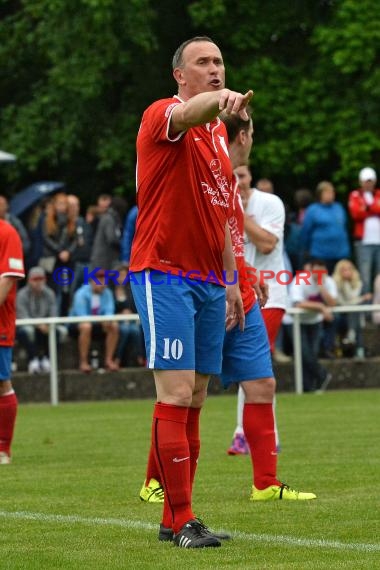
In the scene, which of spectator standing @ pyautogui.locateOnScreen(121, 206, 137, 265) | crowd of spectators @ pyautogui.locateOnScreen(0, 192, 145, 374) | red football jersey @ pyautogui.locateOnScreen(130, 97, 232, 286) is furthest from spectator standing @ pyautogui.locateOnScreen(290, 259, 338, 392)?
red football jersey @ pyautogui.locateOnScreen(130, 97, 232, 286)

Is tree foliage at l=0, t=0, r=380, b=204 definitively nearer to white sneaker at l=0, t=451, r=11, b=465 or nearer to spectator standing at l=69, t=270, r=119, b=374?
spectator standing at l=69, t=270, r=119, b=374

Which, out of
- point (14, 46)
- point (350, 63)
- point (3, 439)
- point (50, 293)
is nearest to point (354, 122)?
point (350, 63)

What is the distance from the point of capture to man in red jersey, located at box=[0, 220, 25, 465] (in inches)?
456

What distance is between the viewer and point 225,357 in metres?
9.55

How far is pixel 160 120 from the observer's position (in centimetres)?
718

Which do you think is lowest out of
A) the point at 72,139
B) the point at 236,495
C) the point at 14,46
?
the point at 236,495

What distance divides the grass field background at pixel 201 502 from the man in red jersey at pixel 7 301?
461mm

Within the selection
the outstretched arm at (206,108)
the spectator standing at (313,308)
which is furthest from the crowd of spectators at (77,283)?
the outstretched arm at (206,108)

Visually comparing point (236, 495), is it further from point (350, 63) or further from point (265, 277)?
point (350, 63)

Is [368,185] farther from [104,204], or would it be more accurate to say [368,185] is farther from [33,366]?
[33,366]

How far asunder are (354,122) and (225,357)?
18.9 metres

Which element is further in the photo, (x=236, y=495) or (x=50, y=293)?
(x=50, y=293)

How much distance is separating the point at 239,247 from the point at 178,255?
2.07 meters

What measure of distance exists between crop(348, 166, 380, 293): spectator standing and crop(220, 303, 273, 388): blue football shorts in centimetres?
1136
